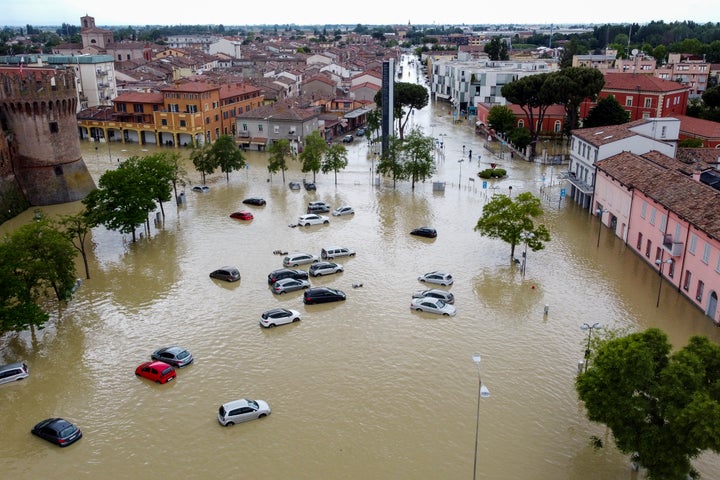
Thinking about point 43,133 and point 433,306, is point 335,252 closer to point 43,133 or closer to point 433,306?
point 433,306

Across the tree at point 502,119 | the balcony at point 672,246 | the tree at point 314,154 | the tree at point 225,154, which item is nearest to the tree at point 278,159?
the tree at point 314,154

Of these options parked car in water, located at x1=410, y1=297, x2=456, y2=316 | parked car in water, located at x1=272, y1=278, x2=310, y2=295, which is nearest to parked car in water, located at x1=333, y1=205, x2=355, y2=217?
parked car in water, located at x1=272, y1=278, x2=310, y2=295

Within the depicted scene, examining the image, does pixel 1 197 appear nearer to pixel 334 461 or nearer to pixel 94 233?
pixel 94 233

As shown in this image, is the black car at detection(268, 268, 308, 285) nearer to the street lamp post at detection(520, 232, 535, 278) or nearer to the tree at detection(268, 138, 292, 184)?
the street lamp post at detection(520, 232, 535, 278)

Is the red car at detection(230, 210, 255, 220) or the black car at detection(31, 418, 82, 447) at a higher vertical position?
the red car at detection(230, 210, 255, 220)

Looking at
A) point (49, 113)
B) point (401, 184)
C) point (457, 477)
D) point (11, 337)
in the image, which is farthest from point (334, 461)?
point (49, 113)

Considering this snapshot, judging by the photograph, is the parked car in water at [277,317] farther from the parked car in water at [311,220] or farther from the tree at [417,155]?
the tree at [417,155]

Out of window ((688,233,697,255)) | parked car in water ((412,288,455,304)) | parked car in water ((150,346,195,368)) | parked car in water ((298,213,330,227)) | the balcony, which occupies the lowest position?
parked car in water ((150,346,195,368))
